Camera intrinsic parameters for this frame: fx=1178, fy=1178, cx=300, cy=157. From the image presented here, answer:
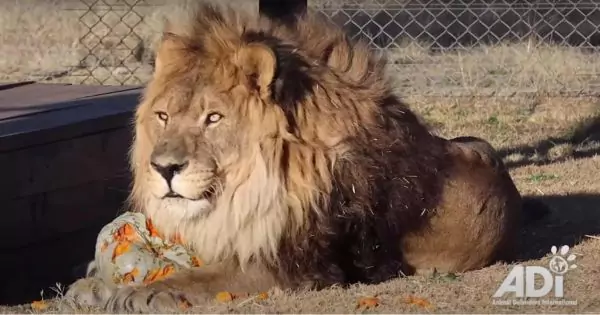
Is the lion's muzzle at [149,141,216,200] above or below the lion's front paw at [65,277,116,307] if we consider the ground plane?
above

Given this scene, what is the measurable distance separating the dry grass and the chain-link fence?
2 centimetres

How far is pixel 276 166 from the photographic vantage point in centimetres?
395

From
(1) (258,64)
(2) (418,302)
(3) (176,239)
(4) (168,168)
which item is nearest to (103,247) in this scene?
(3) (176,239)

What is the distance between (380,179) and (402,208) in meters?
0.18

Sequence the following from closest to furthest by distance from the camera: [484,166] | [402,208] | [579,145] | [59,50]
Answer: [402,208]
[484,166]
[579,145]
[59,50]

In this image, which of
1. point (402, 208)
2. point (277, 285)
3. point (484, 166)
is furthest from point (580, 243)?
point (277, 285)

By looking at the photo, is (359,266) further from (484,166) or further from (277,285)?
(484,166)

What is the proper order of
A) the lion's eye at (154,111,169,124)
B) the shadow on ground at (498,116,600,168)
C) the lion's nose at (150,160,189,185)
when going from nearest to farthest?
the lion's nose at (150,160,189,185), the lion's eye at (154,111,169,124), the shadow on ground at (498,116,600,168)

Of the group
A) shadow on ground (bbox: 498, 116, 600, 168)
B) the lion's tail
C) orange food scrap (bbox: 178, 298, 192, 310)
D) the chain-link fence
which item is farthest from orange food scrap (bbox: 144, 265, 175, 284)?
the chain-link fence

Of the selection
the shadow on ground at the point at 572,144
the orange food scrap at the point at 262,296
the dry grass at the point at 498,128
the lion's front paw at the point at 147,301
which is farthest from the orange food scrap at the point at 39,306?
the shadow on ground at the point at 572,144

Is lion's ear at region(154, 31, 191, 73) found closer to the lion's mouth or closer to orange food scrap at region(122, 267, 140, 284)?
the lion's mouth

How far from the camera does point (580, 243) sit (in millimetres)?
5043

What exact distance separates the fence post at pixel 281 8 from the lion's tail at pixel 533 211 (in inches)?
55.6

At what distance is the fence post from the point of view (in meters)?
5.49
